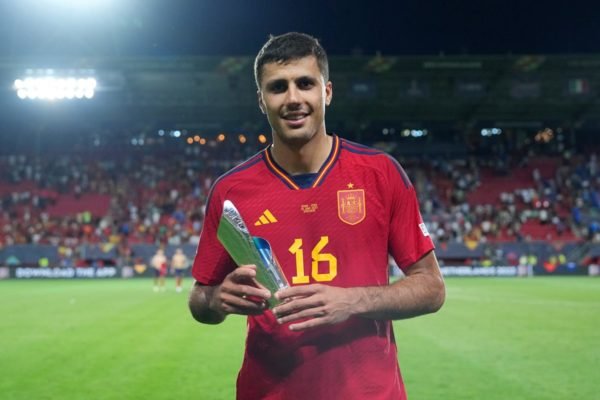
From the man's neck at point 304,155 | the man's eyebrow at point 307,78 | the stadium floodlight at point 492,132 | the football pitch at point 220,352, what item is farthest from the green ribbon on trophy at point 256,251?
the stadium floodlight at point 492,132

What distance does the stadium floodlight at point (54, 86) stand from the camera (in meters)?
36.1

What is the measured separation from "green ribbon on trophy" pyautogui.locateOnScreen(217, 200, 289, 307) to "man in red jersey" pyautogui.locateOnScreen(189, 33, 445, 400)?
19 cm

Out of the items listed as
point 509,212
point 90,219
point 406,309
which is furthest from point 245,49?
point 406,309

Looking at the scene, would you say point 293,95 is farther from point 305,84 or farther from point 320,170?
point 320,170

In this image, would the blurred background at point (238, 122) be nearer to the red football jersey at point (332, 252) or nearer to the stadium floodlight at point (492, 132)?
the stadium floodlight at point (492, 132)

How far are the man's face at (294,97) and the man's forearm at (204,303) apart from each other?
2.43 feet

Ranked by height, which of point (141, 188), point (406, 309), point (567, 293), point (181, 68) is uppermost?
point (181, 68)

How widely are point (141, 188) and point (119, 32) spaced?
32.5 feet

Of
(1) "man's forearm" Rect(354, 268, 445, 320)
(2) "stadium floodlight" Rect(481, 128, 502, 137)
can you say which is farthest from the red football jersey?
(2) "stadium floodlight" Rect(481, 128, 502, 137)

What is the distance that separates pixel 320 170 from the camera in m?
2.81

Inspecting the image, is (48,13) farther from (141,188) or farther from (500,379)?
(500,379)

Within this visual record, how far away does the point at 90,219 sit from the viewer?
124 feet

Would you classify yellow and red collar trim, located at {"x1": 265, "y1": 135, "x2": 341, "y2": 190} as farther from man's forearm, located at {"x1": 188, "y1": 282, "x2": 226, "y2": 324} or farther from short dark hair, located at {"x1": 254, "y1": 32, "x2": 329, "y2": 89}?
man's forearm, located at {"x1": 188, "y1": 282, "x2": 226, "y2": 324}

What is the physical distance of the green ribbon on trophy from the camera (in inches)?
91.7
